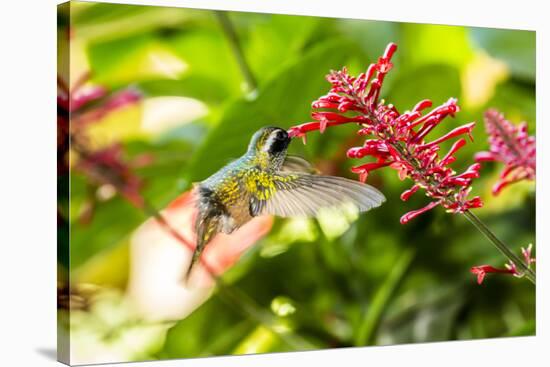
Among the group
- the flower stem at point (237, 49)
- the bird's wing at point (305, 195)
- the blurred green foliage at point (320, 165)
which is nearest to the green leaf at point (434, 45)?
the blurred green foliage at point (320, 165)

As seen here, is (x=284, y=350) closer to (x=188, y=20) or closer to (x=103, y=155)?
(x=103, y=155)

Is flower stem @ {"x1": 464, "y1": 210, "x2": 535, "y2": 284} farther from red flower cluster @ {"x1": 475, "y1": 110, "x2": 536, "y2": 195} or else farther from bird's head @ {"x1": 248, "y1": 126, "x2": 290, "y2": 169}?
bird's head @ {"x1": 248, "y1": 126, "x2": 290, "y2": 169}

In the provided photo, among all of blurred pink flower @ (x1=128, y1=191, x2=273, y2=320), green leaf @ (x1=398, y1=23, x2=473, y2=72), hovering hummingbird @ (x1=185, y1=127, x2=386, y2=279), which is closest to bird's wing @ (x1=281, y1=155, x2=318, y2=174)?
hovering hummingbird @ (x1=185, y1=127, x2=386, y2=279)

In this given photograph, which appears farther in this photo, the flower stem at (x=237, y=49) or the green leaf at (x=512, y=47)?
the green leaf at (x=512, y=47)

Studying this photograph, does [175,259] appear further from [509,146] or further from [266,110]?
[509,146]

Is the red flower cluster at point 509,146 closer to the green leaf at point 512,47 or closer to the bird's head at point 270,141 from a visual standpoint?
the bird's head at point 270,141
